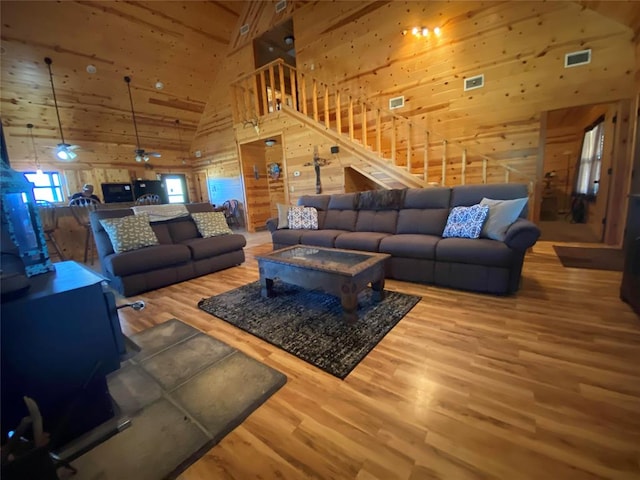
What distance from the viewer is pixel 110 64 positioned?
5316mm

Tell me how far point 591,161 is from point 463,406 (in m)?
6.98

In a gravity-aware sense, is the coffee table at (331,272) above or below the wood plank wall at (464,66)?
below

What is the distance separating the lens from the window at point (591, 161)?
16.7ft

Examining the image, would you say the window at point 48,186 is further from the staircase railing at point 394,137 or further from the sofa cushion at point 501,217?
the sofa cushion at point 501,217

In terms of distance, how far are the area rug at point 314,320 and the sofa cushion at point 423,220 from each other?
97cm

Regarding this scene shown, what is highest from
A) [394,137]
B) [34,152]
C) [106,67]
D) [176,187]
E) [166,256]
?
[106,67]

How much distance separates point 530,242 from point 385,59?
4.32 meters

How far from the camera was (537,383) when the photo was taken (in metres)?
1.41

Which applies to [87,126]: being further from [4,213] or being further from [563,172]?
[563,172]

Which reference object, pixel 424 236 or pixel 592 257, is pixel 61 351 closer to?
pixel 424 236

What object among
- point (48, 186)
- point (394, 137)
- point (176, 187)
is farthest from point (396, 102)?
point (48, 186)

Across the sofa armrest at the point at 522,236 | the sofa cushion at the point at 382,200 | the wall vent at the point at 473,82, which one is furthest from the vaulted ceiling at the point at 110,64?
the sofa cushion at the point at 382,200

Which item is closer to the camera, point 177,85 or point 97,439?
point 97,439

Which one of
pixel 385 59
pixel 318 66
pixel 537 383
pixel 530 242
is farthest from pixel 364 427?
pixel 318 66
